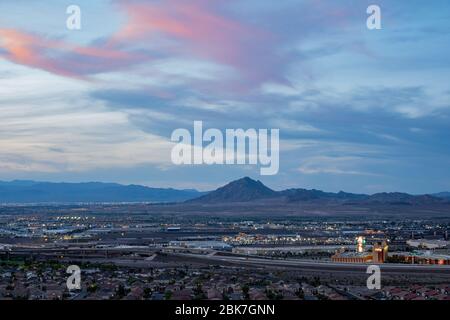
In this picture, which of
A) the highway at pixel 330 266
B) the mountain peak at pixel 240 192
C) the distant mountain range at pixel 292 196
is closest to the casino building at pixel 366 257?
the highway at pixel 330 266

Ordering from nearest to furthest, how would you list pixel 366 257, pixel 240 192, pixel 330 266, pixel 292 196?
pixel 330 266 < pixel 366 257 < pixel 292 196 < pixel 240 192

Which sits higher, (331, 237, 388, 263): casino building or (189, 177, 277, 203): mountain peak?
(189, 177, 277, 203): mountain peak

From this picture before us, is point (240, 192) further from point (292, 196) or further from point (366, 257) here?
point (366, 257)

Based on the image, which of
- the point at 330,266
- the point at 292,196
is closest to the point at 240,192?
the point at 292,196

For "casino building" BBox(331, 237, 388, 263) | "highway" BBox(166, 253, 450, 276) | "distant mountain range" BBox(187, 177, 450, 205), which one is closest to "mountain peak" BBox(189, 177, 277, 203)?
"distant mountain range" BBox(187, 177, 450, 205)

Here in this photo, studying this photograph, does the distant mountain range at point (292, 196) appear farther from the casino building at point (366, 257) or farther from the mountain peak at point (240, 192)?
the casino building at point (366, 257)

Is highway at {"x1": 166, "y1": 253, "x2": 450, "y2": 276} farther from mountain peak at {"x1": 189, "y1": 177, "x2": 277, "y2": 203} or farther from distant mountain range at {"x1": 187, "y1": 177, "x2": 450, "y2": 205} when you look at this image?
mountain peak at {"x1": 189, "y1": 177, "x2": 277, "y2": 203}

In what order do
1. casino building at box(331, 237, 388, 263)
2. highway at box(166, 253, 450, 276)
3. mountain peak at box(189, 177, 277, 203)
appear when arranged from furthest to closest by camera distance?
1. mountain peak at box(189, 177, 277, 203)
2. casino building at box(331, 237, 388, 263)
3. highway at box(166, 253, 450, 276)

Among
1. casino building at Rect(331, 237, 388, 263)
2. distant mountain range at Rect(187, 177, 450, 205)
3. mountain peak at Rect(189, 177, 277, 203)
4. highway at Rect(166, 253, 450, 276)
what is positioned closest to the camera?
highway at Rect(166, 253, 450, 276)
